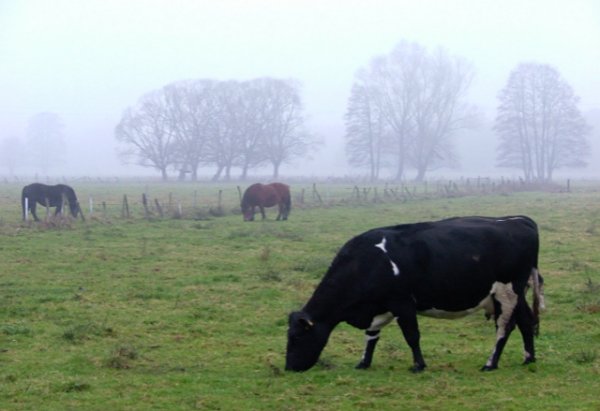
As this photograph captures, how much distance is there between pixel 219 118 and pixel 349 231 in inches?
2716

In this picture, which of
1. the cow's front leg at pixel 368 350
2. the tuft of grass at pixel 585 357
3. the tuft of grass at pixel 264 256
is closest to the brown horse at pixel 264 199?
the tuft of grass at pixel 264 256

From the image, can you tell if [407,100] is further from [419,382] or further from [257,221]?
[419,382]

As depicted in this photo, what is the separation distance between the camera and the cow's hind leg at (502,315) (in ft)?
29.3

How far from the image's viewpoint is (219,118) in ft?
306

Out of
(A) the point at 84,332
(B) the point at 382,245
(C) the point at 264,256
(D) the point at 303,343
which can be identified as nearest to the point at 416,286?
(B) the point at 382,245

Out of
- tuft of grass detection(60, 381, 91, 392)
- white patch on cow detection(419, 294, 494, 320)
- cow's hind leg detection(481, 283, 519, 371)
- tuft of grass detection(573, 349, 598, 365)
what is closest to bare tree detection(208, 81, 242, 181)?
white patch on cow detection(419, 294, 494, 320)

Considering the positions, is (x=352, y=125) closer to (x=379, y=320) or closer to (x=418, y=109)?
(x=418, y=109)

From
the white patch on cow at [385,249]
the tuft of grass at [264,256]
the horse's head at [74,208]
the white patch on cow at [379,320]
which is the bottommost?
the tuft of grass at [264,256]

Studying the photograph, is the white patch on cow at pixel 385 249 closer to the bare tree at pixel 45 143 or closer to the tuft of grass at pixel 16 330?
the tuft of grass at pixel 16 330

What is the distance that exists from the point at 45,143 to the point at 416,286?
525 ft

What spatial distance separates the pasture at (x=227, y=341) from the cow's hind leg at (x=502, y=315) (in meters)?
0.26

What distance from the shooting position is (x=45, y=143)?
518 feet

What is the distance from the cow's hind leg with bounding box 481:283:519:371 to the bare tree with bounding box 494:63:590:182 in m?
78.6

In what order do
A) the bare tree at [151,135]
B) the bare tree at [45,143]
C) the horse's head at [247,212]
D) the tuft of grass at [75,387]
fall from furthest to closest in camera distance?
the bare tree at [45,143] < the bare tree at [151,135] < the horse's head at [247,212] < the tuft of grass at [75,387]
